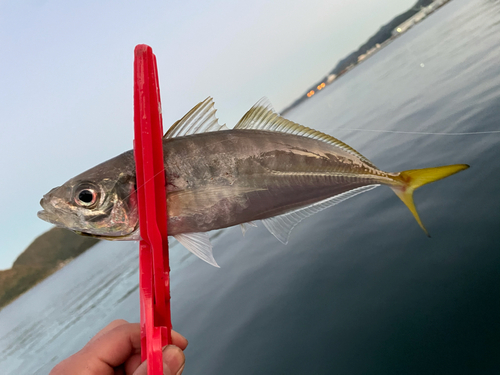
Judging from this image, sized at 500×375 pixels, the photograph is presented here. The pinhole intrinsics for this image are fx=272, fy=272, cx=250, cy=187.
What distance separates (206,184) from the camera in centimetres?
92

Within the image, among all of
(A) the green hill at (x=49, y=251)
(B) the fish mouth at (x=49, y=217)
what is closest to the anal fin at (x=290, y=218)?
(B) the fish mouth at (x=49, y=217)

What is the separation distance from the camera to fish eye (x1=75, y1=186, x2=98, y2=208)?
3.14 ft

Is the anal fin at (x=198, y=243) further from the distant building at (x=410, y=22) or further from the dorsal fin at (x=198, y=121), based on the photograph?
the distant building at (x=410, y=22)

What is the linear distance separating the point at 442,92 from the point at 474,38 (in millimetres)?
5310

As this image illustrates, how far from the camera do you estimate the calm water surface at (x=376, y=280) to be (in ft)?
8.26

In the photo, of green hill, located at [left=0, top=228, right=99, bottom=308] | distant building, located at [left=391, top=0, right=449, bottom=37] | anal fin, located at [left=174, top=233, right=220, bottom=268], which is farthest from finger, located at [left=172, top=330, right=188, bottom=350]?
distant building, located at [left=391, top=0, right=449, bottom=37]

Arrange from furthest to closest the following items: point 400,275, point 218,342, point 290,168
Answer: point 218,342, point 400,275, point 290,168

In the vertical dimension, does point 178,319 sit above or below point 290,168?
below

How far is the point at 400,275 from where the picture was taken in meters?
3.07

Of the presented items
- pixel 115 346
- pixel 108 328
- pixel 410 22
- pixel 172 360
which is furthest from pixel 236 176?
pixel 410 22

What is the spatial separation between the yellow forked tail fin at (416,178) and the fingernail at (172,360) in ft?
3.49

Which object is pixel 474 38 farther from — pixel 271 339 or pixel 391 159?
pixel 271 339

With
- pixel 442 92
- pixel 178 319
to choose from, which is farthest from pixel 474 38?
pixel 178 319

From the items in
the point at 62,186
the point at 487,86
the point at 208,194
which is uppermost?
the point at 62,186
